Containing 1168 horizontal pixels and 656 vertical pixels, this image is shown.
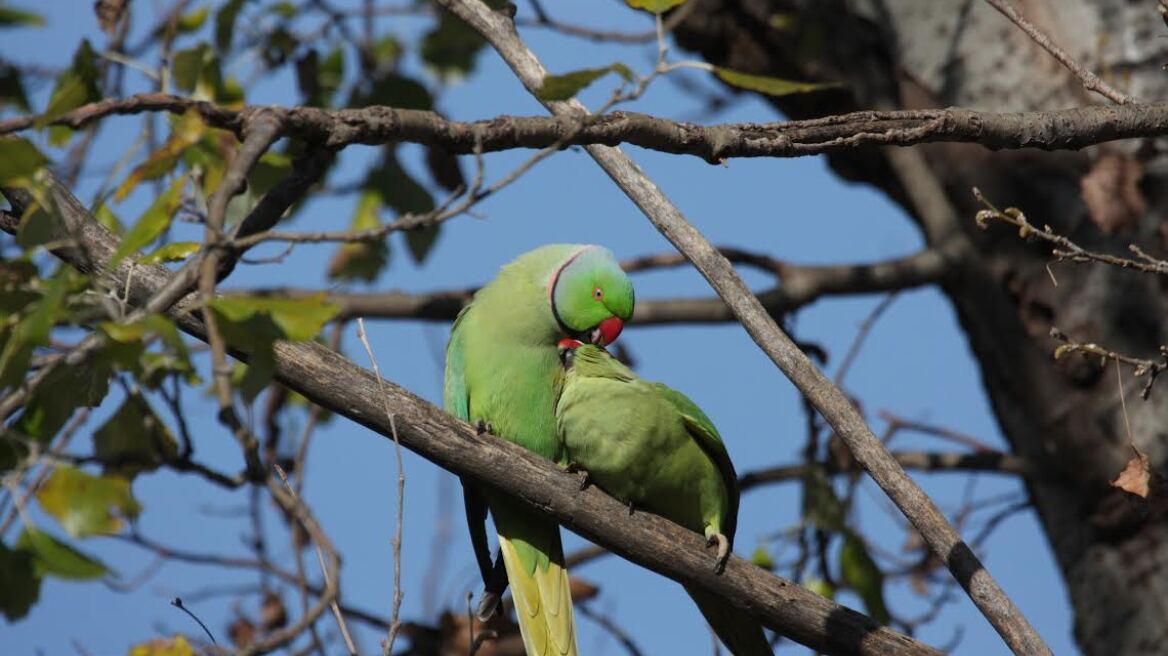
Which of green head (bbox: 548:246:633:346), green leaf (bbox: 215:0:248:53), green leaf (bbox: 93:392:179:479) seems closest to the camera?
green leaf (bbox: 93:392:179:479)

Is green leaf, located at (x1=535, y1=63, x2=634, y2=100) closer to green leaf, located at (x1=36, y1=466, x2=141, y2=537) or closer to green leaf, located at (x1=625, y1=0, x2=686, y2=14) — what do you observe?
green leaf, located at (x1=625, y1=0, x2=686, y2=14)

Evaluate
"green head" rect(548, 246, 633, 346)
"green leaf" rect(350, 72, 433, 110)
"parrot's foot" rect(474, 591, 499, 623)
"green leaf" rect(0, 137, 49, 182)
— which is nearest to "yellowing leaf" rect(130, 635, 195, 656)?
"parrot's foot" rect(474, 591, 499, 623)

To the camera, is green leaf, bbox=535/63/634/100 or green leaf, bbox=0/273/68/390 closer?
green leaf, bbox=0/273/68/390

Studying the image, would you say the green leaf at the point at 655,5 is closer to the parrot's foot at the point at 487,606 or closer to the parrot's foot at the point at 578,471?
the parrot's foot at the point at 578,471

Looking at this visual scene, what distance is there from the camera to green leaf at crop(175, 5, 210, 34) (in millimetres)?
4340

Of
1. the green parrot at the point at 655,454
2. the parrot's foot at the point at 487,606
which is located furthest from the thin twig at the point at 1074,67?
the parrot's foot at the point at 487,606

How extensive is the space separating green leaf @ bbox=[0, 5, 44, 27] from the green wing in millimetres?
2043

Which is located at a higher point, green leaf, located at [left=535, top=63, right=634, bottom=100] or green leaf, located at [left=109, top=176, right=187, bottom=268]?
green leaf, located at [left=535, top=63, right=634, bottom=100]

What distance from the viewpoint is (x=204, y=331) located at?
8.35 feet

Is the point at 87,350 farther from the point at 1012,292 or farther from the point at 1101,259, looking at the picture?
the point at 1012,292

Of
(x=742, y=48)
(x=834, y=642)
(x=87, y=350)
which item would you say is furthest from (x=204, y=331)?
(x=742, y=48)

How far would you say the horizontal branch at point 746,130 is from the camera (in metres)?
2.16

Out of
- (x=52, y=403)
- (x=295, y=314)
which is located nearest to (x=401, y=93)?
(x=52, y=403)

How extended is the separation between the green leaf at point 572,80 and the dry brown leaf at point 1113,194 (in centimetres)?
227
